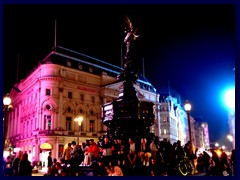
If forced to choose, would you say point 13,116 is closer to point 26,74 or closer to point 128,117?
point 26,74

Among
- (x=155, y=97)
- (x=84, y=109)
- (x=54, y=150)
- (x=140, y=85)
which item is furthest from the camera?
(x=155, y=97)

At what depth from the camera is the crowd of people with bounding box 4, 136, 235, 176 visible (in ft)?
28.0

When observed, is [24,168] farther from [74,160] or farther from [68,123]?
[68,123]

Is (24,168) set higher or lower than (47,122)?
lower

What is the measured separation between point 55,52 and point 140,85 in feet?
42.3

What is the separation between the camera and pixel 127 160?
28.5 feet

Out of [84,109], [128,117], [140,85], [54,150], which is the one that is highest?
[140,85]

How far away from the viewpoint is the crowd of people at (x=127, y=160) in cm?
854

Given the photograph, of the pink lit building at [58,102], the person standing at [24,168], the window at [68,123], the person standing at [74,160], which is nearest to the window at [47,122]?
the pink lit building at [58,102]

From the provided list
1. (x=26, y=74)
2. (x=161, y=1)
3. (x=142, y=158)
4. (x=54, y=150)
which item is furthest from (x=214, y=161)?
(x=26, y=74)

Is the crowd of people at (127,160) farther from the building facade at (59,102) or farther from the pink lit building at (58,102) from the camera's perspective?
the pink lit building at (58,102)

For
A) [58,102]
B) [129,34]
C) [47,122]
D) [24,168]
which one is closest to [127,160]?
[24,168]

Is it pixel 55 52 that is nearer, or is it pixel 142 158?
pixel 142 158

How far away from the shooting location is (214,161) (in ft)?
30.6
